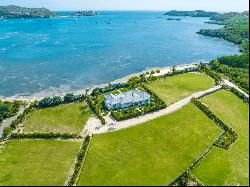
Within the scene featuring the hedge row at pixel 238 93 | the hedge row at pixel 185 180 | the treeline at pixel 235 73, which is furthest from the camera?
the treeline at pixel 235 73

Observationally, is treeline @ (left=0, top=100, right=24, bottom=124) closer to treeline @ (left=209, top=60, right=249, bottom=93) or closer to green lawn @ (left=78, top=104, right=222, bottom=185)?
green lawn @ (left=78, top=104, right=222, bottom=185)

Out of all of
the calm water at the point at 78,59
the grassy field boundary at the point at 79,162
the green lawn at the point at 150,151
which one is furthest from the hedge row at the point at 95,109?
the calm water at the point at 78,59

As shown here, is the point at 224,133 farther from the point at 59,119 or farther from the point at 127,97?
the point at 59,119

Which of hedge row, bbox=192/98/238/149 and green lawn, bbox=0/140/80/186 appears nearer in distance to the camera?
green lawn, bbox=0/140/80/186

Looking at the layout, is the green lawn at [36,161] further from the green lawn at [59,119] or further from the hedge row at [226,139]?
the hedge row at [226,139]

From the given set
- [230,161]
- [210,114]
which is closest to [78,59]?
[210,114]

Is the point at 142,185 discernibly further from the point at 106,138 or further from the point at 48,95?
the point at 48,95

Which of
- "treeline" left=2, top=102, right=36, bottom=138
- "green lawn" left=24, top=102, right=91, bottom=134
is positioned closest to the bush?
Answer: "treeline" left=2, top=102, right=36, bottom=138
